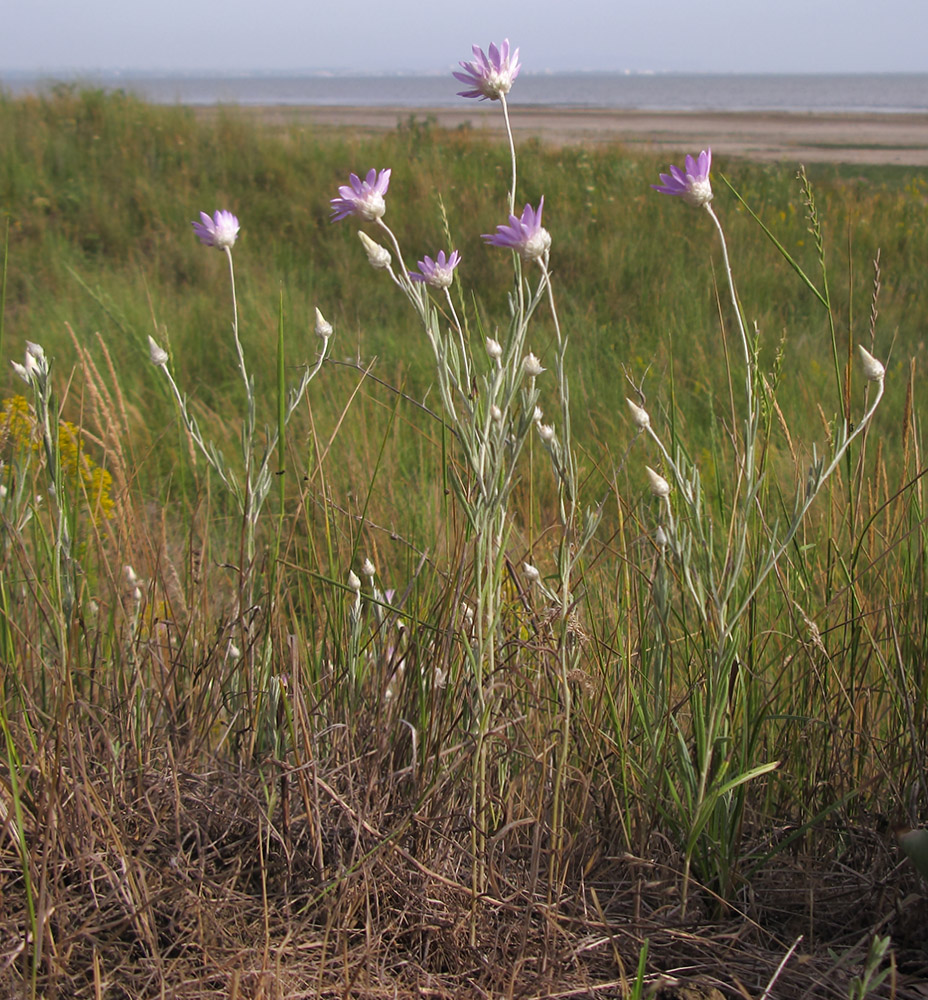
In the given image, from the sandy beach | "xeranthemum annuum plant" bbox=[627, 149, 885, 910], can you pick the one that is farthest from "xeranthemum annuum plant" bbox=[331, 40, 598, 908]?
the sandy beach

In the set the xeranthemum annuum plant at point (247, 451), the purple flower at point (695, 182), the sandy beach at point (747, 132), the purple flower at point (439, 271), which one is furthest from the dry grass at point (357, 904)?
the sandy beach at point (747, 132)

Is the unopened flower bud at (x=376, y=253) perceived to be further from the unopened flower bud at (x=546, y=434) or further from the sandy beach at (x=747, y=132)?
the sandy beach at (x=747, y=132)

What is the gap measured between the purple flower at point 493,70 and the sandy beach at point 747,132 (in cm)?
827

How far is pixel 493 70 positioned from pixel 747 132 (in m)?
34.6

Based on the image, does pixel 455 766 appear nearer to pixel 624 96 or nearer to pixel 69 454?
pixel 69 454

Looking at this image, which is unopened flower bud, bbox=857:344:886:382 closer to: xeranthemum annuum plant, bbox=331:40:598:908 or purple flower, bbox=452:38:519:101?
xeranthemum annuum plant, bbox=331:40:598:908

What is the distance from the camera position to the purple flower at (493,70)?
3.46 feet

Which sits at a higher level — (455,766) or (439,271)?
(439,271)

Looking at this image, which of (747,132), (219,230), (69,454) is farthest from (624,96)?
(219,230)

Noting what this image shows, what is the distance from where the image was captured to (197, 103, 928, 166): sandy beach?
18344 millimetres

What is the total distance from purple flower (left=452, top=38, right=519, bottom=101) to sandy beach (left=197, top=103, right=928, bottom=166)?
8.27 meters

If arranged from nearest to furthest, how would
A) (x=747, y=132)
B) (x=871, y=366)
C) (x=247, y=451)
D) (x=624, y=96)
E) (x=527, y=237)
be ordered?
1. (x=527, y=237)
2. (x=871, y=366)
3. (x=247, y=451)
4. (x=747, y=132)
5. (x=624, y=96)

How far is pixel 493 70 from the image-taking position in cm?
106

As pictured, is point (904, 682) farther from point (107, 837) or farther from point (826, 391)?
point (826, 391)
